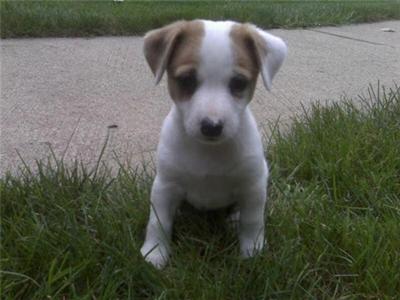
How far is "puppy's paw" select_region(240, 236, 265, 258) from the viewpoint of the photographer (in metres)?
2.53

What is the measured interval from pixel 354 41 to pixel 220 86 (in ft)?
16.4

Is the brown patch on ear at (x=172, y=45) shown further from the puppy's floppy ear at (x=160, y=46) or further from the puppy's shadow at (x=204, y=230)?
the puppy's shadow at (x=204, y=230)

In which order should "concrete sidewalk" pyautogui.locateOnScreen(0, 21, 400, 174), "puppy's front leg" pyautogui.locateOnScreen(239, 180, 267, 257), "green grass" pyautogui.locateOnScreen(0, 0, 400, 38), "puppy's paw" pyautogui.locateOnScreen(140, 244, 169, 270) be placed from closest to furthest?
"puppy's paw" pyautogui.locateOnScreen(140, 244, 169, 270)
"puppy's front leg" pyautogui.locateOnScreen(239, 180, 267, 257)
"concrete sidewalk" pyautogui.locateOnScreen(0, 21, 400, 174)
"green grass" pyautogui.locateOnScreen(0, 0, 400, 38)

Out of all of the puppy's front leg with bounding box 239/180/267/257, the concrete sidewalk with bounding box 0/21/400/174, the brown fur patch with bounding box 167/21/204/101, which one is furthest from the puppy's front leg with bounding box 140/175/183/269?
the concrete sidewalk with bounding box 0/21/400/174

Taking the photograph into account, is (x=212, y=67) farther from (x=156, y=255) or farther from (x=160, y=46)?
(x=156, y=255)

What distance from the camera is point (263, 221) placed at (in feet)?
8.72

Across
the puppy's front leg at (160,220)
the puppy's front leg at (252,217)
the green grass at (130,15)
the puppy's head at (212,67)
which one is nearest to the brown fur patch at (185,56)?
the puppy's head at (212,67)

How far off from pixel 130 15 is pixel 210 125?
15.5 ft

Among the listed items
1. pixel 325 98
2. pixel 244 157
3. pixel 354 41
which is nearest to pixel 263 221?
pixel 244 157

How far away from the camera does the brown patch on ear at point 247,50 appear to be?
2.32 meters

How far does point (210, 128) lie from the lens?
7.30 feet

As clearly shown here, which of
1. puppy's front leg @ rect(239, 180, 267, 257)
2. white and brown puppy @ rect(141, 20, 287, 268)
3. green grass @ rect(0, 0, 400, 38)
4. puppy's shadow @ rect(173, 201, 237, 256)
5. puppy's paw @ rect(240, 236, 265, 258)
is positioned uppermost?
white and brown puppy @ rect(141, 20, 287, 268)

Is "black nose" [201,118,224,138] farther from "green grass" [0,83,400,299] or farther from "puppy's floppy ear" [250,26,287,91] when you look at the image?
"green grass" [0,83,400,299]

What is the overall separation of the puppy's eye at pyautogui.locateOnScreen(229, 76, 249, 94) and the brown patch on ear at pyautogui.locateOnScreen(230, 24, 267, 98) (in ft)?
0.08
